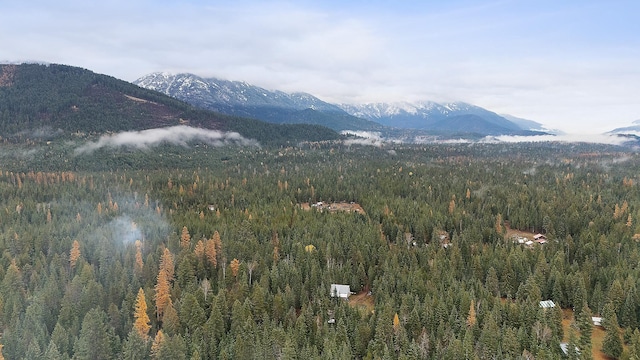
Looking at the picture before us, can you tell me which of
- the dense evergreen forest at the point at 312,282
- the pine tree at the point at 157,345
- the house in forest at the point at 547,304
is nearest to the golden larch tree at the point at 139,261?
the dense evergreen forest at the point at 312,282

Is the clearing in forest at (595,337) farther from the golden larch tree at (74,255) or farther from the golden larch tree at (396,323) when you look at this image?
the golden larch tree at (74,255)

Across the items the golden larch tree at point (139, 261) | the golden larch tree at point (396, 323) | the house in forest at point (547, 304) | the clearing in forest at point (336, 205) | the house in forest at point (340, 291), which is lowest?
the house in forest at point (340, 291)

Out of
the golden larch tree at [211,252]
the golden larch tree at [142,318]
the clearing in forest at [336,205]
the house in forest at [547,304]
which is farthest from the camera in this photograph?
the clearing in forest at [336,205]

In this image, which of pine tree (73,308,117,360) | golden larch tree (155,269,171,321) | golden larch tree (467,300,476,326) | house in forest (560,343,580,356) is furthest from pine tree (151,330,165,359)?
house in forest (560,343,580,356)

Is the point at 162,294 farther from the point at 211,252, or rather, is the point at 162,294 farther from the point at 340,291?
the point at 340,291

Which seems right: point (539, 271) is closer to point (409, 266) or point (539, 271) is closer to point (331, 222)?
point (409, 266)

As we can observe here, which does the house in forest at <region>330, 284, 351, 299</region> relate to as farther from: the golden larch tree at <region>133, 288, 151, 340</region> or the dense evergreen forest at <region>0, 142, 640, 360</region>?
the golden larch tree at <region>133, 288, 151, 340</region>

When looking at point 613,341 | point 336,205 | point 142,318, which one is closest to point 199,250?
point 142,318
